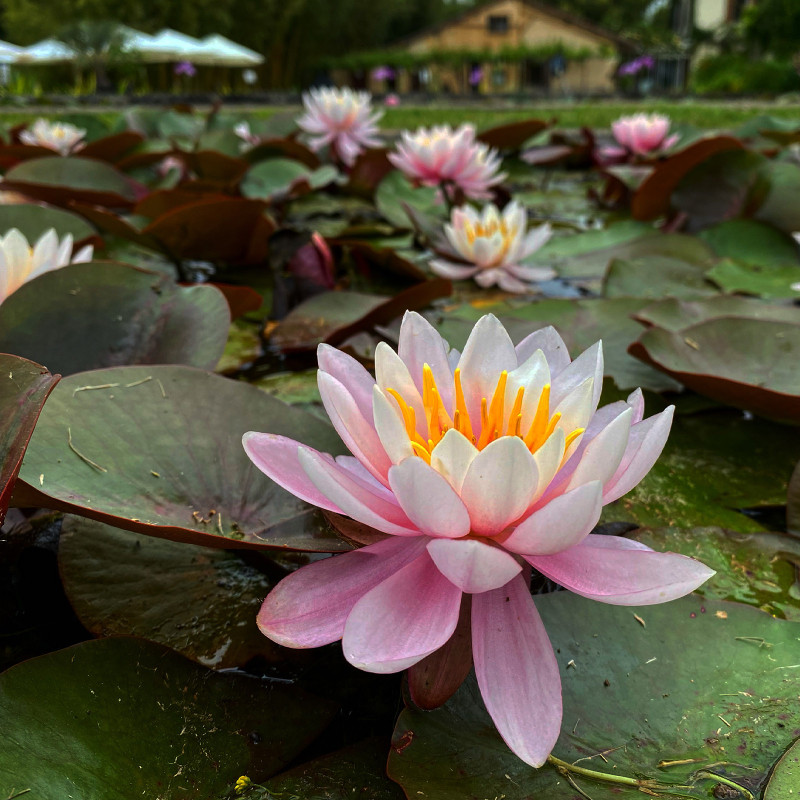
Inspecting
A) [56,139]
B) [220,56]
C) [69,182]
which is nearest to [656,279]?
[69,182]

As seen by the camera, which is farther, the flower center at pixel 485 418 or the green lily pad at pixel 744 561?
the green lily pad at pixel 744 561

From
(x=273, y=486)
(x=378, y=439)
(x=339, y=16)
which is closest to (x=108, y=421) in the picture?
(x=273, y=486)

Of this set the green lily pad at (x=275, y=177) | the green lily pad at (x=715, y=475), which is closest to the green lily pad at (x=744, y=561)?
the green lily pad at (x=715, y=475)

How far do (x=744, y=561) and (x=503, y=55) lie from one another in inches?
849

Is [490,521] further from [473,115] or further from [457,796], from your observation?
[473,115]

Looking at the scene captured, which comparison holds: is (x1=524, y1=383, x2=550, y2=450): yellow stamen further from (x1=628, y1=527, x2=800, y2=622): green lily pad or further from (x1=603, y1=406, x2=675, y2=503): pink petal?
(x1=628, y1=527, x2=800, y2=622): green lily pad

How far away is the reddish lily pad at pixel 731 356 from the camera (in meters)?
0.88

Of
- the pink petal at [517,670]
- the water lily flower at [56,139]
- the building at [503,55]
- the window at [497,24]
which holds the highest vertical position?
the window at [497,24]

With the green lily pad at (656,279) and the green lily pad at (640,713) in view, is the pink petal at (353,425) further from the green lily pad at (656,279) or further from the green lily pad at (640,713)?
the green lily pad at (656,279)

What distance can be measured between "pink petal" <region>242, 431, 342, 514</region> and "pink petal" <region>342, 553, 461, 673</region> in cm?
8

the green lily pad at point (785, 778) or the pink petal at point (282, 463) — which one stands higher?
the pink petal at point (282, 463)

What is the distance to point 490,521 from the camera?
471mm

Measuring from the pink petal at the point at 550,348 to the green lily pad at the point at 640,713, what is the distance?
203 millimetres

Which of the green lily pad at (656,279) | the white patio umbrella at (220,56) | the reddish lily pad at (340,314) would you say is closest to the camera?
the reddish lily pad at (340,314)
